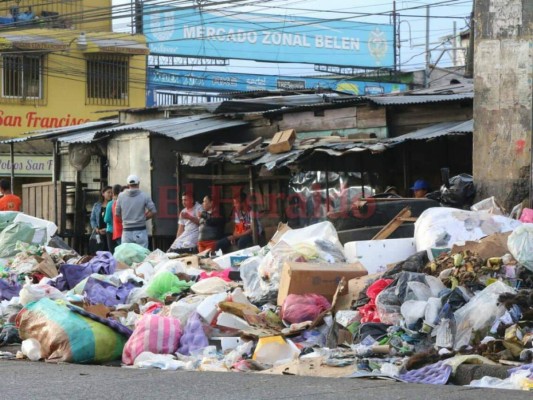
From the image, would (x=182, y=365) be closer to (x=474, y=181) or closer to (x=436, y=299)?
(x=436, y=299)

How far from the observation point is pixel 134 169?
18.4m

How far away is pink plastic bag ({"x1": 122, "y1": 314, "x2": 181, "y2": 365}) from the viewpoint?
8.63 meters

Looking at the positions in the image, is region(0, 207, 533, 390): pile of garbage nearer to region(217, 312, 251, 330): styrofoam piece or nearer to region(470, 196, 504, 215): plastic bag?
region(217, 312, 251, 330): styrofoam piece

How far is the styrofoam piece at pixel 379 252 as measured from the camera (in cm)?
1025

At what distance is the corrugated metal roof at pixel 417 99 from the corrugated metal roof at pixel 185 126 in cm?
311

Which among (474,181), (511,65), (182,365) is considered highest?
(511,65)

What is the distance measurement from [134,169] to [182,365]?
34.6 feet

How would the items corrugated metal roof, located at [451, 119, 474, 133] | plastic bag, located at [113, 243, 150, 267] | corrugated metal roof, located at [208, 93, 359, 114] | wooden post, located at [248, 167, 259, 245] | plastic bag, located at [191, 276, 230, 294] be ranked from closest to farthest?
plastic bag, located at [191, 276, 230, 294]
plastic bag, located at [113, 243, 150, 267]
corrugated metal roof, located at [451, 119, 474, 133]
wooden post, located at [248, 167, 259, 245]
corrugated metal roof, located at [208, 93, 359, 114]

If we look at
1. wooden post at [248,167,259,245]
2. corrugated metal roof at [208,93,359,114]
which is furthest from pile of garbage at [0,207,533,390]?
corrugated metal roof at [208,93,359,114]

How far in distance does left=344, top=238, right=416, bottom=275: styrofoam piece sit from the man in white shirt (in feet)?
19.4

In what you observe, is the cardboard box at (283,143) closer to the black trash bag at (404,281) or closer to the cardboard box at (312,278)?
the cardboard box at (312,278)

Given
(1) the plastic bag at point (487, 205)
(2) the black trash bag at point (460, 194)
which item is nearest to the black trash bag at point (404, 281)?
(1) the plastic bag at point (487, 205)

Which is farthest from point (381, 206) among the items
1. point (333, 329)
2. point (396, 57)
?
point (396, 57)

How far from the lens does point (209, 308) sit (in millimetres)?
9125
